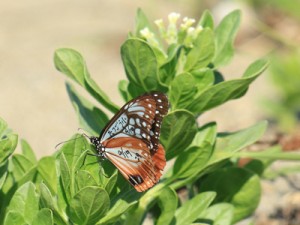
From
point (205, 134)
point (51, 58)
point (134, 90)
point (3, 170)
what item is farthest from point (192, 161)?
point (51, 58)

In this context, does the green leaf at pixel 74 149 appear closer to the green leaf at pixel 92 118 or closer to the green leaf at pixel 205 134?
the green leaf at pixel 92 118

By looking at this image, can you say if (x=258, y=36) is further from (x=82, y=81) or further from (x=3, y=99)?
(x=82, y=81)

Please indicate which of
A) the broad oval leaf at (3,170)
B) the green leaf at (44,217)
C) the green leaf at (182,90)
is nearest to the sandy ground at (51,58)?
the green leaf at (182,90)

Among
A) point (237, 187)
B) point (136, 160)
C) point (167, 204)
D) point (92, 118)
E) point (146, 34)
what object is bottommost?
point (237, 187)

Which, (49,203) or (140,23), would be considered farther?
(140,23)

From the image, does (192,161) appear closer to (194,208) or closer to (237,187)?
(194,208)

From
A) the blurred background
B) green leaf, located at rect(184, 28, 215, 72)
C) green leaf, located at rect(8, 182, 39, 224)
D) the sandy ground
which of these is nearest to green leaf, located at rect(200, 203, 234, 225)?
green leaf, located at rect(184, 28, 215, 72)

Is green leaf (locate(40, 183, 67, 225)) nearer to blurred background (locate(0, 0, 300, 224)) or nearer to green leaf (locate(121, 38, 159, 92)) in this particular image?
green leaf (locate(121, 38, 159, 92))
